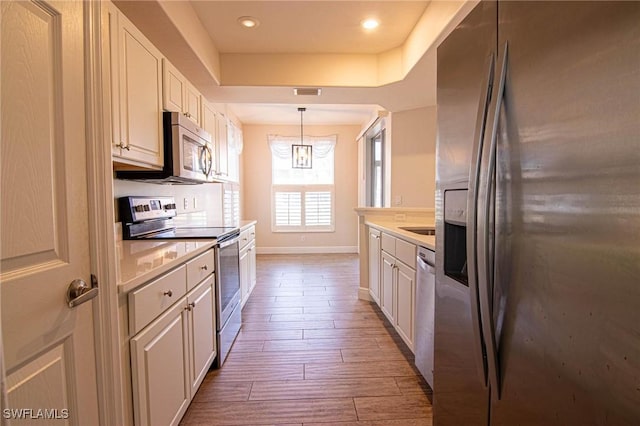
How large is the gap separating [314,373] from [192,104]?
231 centimetres

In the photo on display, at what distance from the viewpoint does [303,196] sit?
246 inches

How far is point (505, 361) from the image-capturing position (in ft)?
2.63

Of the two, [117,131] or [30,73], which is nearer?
[30,73]

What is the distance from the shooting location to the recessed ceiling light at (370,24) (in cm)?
240

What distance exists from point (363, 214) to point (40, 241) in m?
3.03

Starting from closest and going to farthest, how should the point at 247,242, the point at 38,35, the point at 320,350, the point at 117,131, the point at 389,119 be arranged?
the point at 38,35
the point at 117,131
the point at 320,350
the point at 247,242
the point at 389,119

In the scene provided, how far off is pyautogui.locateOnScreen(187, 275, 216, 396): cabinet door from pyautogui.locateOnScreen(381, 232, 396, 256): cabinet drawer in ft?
4.66

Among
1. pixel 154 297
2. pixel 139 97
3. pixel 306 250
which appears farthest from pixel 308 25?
pixel 306 250

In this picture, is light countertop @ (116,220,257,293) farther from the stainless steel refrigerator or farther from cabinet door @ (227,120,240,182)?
cabinet door @ (227,120,240,182)

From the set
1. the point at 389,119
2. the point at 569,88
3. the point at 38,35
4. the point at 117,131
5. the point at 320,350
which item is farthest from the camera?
the point at 389,119

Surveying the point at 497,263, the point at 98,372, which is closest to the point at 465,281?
the point at 497,263

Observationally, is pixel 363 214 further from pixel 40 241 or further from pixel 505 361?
pixel 40 241

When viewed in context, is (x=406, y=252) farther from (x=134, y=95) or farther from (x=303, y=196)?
(x=303, y=196)

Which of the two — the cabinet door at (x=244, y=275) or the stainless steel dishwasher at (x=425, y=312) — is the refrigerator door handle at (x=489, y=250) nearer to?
the stainless steel dishwasher at (x=425, y=312)
